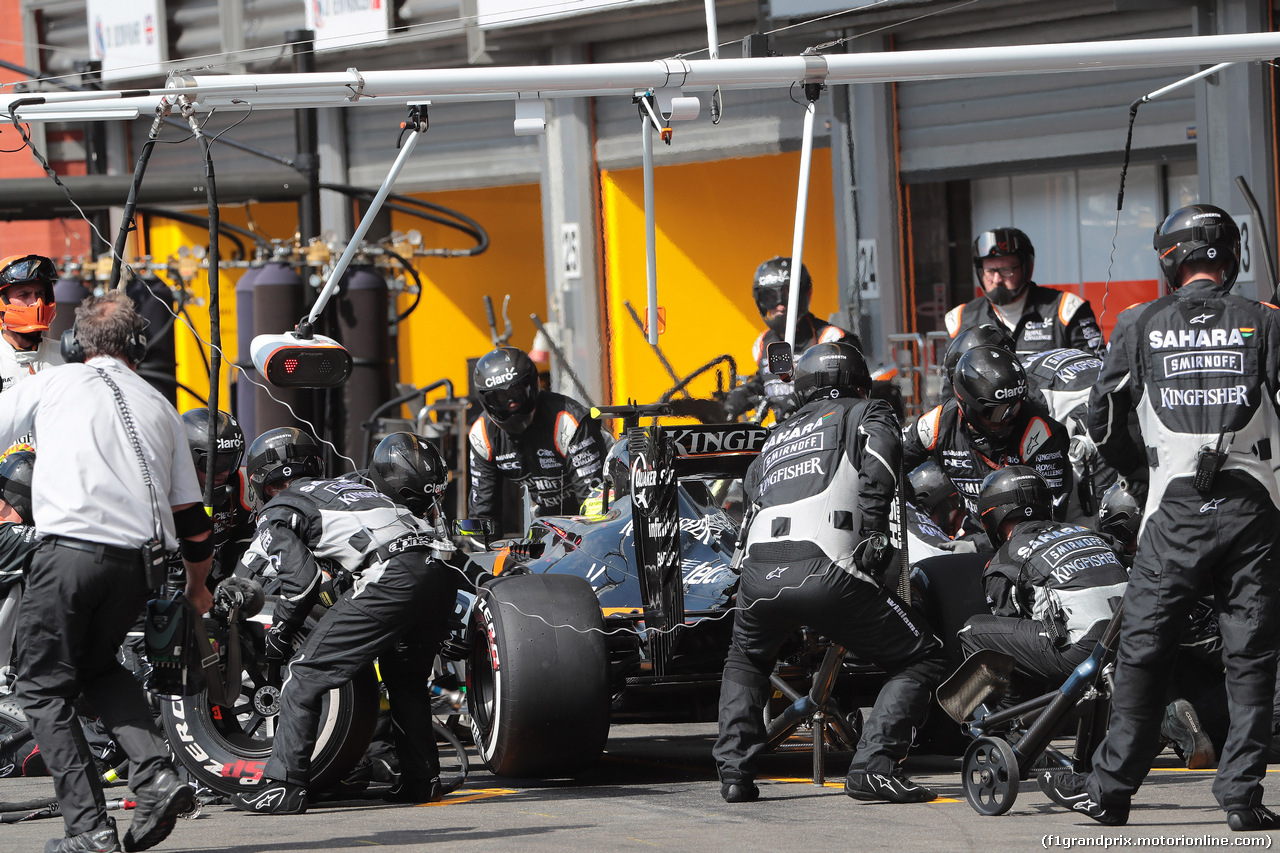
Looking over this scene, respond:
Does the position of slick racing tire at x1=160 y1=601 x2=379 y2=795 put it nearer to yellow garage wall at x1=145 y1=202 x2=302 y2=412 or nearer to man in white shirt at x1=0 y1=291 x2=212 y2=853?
man in white shirt at x1=0 y1=291 x2=212 y2=853

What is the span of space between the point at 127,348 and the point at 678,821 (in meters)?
2.65

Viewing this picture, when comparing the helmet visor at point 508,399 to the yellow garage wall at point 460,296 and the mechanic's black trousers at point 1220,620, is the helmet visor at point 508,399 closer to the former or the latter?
the mechanic's black trousers at point 1220,620

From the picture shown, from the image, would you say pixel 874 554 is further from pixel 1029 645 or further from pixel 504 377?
pixel 504 377

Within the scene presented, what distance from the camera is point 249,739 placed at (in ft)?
23.8

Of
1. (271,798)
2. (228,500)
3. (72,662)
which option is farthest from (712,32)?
(72,662)

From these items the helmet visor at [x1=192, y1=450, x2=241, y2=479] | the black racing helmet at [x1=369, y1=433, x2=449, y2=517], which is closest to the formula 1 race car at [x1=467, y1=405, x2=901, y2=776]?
the black racing helmet at [x1=369, y1=433, x2=449, y2=517]

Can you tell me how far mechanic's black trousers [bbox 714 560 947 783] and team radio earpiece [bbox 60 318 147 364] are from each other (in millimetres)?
2472

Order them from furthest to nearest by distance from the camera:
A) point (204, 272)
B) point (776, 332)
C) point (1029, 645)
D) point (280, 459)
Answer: point (204, 272) → point (776, 332) → point (280, 459) → point (1029, 645)

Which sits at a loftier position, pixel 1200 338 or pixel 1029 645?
pixel 1200 338

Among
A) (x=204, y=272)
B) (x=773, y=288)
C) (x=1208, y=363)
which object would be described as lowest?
(x=1208, y=363)

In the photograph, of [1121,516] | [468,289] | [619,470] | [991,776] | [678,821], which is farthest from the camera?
[468,289]

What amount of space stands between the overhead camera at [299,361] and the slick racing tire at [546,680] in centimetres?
169

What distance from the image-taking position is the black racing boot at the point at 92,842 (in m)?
5.62

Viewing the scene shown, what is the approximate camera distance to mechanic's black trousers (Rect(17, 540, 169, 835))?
5.75 meters
